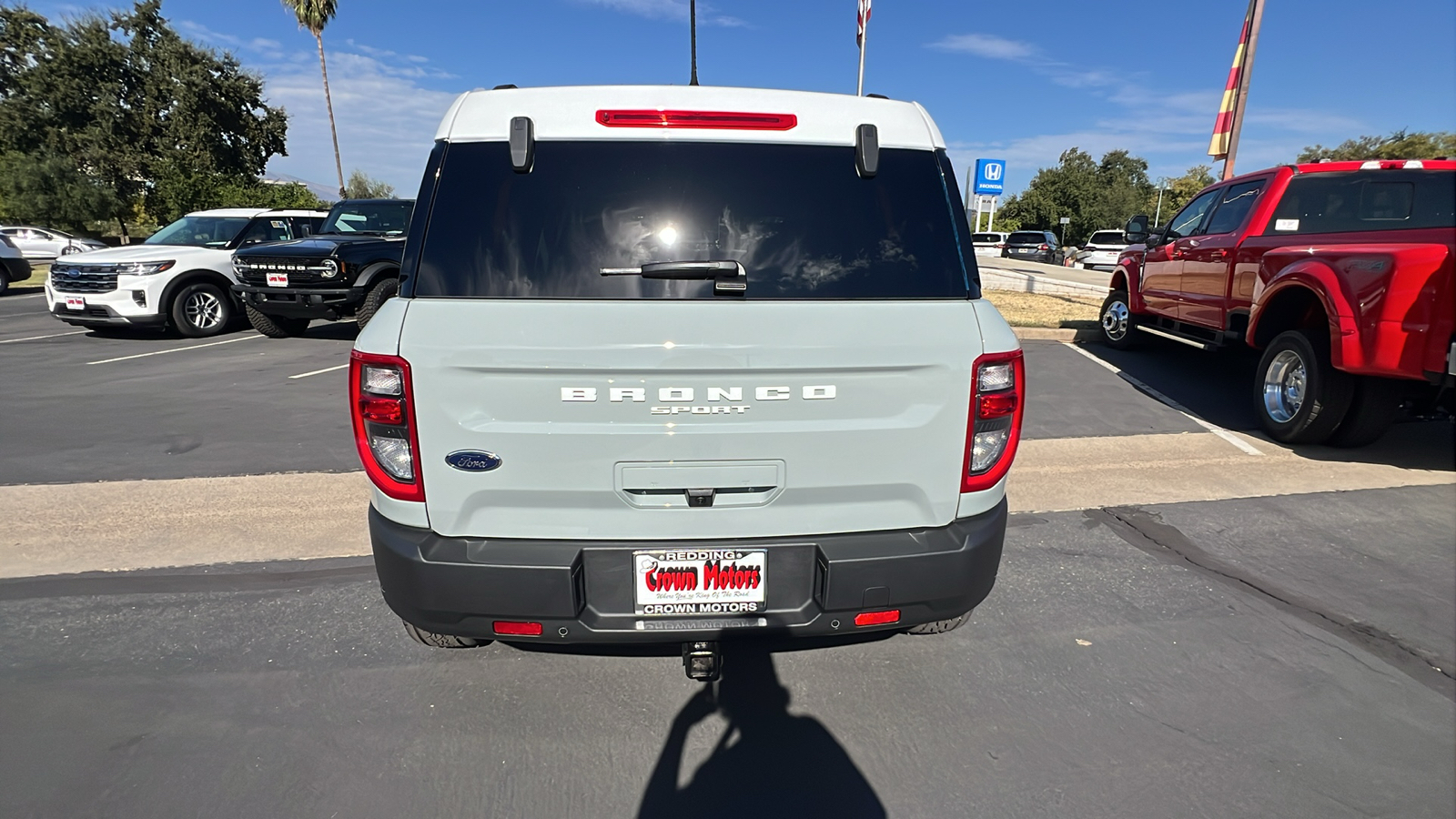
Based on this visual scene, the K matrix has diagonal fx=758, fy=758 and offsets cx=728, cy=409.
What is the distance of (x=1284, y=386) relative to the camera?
20.2 ft

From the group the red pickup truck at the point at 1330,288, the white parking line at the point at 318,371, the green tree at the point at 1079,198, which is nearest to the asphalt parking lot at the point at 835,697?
the red pickup truck at the point at 1330,288

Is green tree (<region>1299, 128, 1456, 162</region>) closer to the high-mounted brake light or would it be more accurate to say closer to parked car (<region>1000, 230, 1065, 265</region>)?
parked car (<region>1000, 230, 1065, 265</region>)

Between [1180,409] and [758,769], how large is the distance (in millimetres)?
6600

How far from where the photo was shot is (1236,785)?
7.81ft

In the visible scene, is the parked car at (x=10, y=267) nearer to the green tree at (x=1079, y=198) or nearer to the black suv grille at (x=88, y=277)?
the black suv grille at (x=88, y=277)

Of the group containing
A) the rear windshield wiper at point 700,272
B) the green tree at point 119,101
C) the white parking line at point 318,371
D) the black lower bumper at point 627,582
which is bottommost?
the white parking line at point 318,371

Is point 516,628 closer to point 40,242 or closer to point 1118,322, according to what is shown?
point 1118,322

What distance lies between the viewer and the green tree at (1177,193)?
67.2 m

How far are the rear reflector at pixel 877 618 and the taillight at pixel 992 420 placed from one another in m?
0.44

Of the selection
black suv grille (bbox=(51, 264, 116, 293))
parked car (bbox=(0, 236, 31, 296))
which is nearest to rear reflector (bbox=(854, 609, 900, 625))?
black suv grille (bbox=(51, 264, 116, 293))

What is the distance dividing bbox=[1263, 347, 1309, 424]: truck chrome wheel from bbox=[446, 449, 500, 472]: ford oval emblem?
6.24m

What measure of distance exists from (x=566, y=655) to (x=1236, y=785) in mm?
2354

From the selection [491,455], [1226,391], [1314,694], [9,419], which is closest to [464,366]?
[491,455]

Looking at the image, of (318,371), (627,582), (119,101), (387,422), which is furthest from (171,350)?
(119,101)
